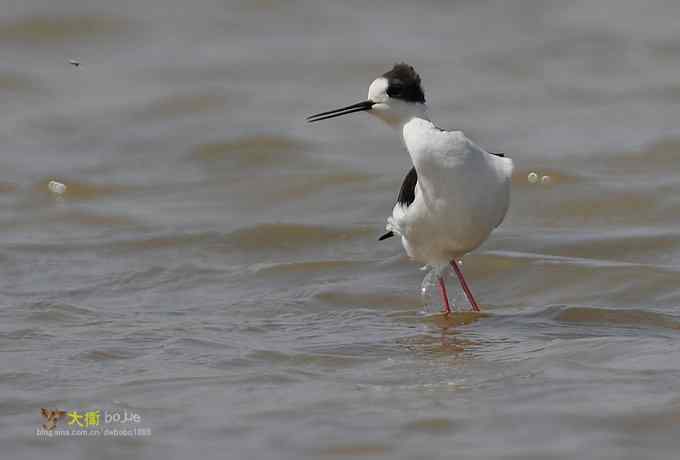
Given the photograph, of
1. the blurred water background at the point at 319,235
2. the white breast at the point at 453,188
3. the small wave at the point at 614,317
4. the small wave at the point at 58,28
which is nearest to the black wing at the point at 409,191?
the white breast at the point at 453,188

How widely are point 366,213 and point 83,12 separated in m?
6.08

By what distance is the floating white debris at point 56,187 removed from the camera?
1015cm

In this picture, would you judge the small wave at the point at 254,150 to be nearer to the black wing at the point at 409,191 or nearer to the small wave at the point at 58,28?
the small wave at the point at 58,28

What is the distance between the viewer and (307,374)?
218 inches

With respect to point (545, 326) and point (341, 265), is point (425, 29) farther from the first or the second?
point (545, 326)

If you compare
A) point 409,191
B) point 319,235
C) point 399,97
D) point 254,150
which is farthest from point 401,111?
point 254,150

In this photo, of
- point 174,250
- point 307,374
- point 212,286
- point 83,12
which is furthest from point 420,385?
point 83,12

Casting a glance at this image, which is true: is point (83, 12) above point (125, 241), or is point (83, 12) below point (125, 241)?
above

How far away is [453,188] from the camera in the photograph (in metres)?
6.25

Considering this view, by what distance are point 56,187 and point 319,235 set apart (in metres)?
2.47

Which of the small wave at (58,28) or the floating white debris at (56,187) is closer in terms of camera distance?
the floating white debris at (56,187)

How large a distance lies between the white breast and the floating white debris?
4431 millimetres

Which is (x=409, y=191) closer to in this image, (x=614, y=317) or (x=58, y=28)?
(x=614, y=317)

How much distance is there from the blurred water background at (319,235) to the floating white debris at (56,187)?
79 mm
